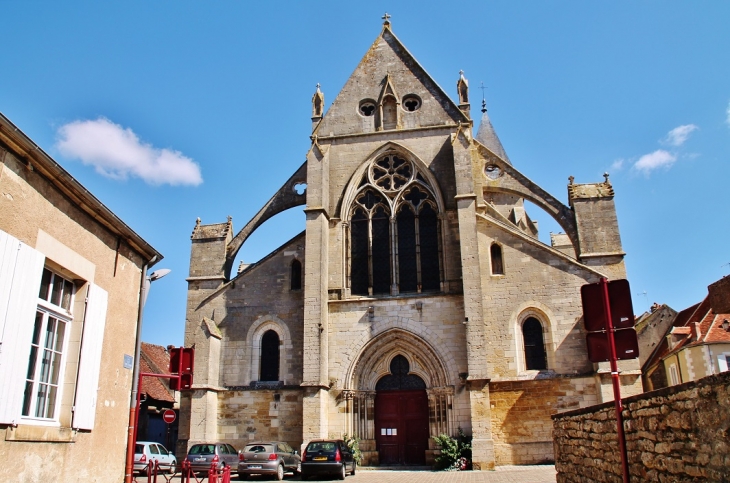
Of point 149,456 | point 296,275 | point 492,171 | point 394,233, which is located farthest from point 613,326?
point 149,456

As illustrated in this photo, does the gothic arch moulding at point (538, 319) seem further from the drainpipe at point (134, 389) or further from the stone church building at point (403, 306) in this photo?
the drainpipe at point (134, 389)

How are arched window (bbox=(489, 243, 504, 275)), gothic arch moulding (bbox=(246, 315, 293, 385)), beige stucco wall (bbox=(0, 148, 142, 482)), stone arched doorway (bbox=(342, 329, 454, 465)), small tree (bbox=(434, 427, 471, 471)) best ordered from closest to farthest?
1. beige stucco wall (bbox=(0, 148, 142, 482))
2. small tree (bbox=(434, 427, 471, 471))
3. stone arched doorway (bbox=(342, 329, 454, 465))
4. arched window (bbox=(489, 243, 504, 275))
5. gothic arch moulding (bbox=(246, 315, 293, 385))

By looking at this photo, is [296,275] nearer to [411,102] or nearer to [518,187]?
[411,102]

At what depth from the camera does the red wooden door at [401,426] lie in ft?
65.5

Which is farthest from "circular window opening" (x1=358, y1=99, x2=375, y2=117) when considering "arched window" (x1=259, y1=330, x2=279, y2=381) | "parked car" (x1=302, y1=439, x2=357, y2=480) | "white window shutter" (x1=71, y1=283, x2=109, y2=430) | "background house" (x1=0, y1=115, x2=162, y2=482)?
"white window shutter" (x1=71, y1=283, x2=109, y2=430)

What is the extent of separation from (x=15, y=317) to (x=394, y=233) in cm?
1601

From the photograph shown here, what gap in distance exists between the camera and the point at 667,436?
18.7 ft

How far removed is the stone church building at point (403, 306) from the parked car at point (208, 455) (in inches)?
Result: 68.3

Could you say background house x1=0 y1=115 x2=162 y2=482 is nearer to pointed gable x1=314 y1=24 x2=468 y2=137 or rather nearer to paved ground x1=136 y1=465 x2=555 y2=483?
paved ground x1=136 y1=465 x2=555 y2=483

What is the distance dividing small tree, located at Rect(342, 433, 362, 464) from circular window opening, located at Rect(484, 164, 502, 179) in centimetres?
1053

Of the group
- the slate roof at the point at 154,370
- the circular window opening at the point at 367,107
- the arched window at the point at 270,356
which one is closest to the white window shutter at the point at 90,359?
the arched window at the point at 270,356

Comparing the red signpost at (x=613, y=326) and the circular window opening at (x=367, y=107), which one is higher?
the circular window opening at (x=367, y=107)

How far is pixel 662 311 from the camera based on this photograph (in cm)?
3416

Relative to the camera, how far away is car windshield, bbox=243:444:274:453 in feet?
56.9
